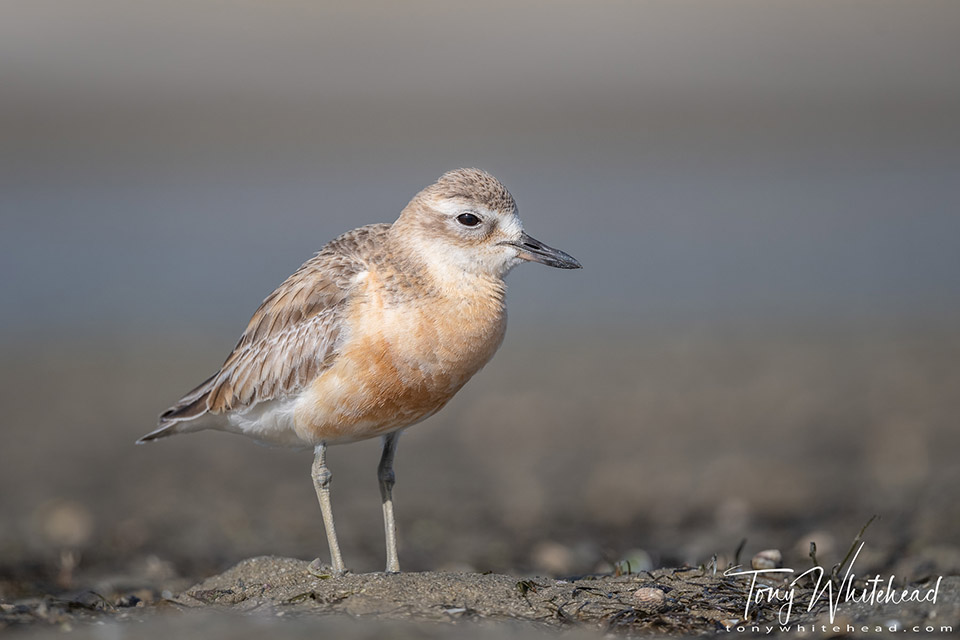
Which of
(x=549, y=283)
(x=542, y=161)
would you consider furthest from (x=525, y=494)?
(x=542, y=161)

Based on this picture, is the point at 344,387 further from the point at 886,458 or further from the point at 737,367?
the point at 737,367

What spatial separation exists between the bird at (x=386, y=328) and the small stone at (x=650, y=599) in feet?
5.42

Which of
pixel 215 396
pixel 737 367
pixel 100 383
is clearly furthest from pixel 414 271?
pixel 100 383

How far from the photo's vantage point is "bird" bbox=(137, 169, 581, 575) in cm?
634

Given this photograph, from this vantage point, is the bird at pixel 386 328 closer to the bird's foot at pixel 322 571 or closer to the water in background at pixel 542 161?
the bird's foot at pixel 322 571

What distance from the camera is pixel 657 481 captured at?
32.7 ft

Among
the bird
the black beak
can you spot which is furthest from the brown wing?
the black beak

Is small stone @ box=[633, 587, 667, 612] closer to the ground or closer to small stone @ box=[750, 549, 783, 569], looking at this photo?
the ground

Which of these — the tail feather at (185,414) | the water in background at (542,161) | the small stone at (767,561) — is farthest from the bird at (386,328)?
the water in background at (542,161)

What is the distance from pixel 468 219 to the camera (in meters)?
6.69

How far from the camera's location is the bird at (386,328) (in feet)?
20.8
